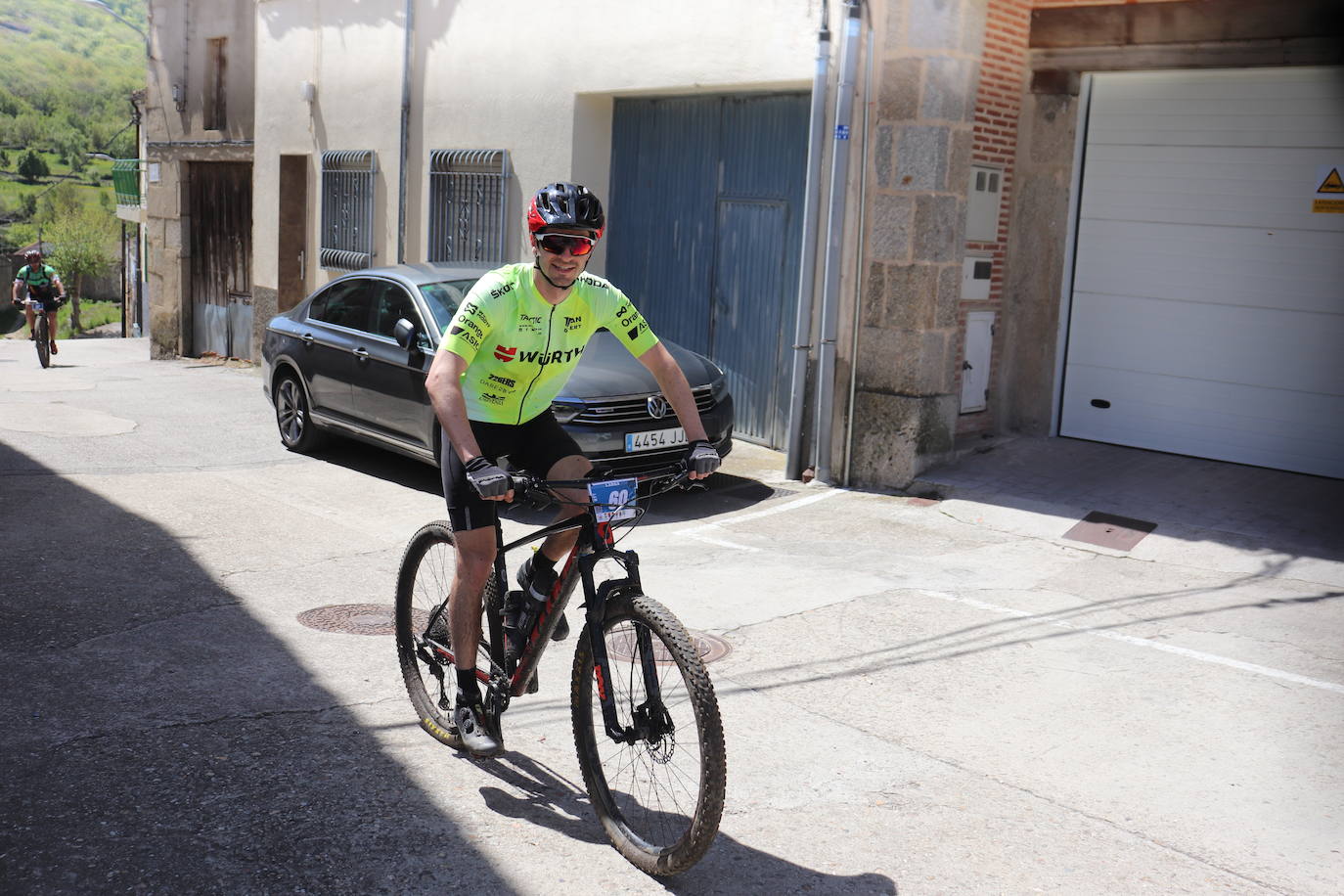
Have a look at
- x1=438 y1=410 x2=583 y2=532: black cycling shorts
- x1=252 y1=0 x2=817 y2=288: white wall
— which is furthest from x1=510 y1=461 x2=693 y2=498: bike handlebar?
x1=252 y1=0 x2=817 y2=288: white wall

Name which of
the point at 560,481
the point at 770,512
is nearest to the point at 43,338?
the point at 770,512

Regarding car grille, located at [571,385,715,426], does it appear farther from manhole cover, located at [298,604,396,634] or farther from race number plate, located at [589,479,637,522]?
race number plate, located at [589,479,637,522]

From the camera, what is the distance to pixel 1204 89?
33.3 feet

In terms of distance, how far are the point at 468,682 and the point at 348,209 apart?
13361 millimetres

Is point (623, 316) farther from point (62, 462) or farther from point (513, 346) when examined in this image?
point (62, 462)

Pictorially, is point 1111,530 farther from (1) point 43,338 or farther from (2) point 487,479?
(1) point 43,338

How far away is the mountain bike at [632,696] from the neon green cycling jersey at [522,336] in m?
0.39

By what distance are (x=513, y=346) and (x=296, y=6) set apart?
15.2 m

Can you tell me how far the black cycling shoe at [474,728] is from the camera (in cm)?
454

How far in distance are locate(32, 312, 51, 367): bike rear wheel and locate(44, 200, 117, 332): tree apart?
84.6 m

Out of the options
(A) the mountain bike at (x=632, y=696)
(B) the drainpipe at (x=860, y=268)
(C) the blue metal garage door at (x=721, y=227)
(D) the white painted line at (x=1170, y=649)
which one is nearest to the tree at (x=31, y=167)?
(C) the blue metal garage door at (x=721, y=227)

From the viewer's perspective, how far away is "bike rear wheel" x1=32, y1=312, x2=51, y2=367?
2041 cm

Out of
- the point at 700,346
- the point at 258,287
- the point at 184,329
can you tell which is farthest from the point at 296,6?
the point at 700,346

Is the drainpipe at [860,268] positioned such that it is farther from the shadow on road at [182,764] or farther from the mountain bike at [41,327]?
the mountain bike at [41,327]
